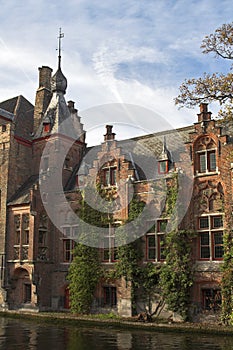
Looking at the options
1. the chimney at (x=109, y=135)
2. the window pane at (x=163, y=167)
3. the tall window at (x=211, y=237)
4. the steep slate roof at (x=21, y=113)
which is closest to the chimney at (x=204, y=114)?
the window pane at (x=163, y=167)

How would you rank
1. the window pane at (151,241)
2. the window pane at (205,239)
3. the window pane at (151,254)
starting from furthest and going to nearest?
1. the window pane at (151,241)
2. the window pane at (151,254)
3. the window pane at (205,239)

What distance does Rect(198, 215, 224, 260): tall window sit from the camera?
22.7 m

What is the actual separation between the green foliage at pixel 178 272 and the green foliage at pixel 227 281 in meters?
1.84

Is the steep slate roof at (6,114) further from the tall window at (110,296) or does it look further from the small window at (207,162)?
the small window at (207,162)

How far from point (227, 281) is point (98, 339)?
288 inches

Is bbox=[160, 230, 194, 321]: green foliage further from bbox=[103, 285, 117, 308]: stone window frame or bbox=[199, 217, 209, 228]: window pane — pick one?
bbox=[103, 285, 117, 308]: stone window frame

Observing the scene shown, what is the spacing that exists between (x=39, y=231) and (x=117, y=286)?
23.8 ft

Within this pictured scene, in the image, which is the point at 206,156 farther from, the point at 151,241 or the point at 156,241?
the point at 151,241

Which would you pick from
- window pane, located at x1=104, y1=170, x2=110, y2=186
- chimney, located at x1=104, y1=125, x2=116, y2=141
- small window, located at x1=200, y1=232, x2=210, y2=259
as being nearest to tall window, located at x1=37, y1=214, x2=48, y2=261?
window pane, located at x1=104, y1=170, x2=110, y2=186

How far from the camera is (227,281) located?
21047mm

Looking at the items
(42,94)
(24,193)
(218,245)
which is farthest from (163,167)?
(42,94)

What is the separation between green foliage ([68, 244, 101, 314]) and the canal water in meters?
4.42

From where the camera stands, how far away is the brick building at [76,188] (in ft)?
76.3

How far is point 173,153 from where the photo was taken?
2791cm
